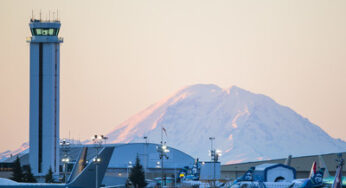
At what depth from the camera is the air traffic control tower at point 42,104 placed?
152m

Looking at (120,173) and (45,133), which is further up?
(45,133)

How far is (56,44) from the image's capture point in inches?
6078

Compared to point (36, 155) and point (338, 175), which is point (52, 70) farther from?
point (338, 175)

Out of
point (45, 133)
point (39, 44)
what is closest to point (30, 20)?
point (39, 44)

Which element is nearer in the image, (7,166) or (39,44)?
(39,44)

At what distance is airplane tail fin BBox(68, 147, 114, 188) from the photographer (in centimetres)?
7707

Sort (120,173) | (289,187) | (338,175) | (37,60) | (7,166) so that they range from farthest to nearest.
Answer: (120,173) < (7,166) < (37,60) < (289,187) < (338,175)

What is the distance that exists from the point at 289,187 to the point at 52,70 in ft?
269

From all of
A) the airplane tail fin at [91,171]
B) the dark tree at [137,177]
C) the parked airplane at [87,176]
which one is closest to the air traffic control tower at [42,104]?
the dark tree at [137,177]

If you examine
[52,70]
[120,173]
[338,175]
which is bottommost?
[120,173]

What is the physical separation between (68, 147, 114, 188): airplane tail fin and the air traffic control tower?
76114 millimetres

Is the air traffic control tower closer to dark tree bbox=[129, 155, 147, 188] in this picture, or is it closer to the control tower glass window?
the control tower glass window

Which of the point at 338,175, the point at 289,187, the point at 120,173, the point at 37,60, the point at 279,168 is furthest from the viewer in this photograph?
the point at 120,173

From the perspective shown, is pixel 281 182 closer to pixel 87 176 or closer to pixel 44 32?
pixel 87 176
